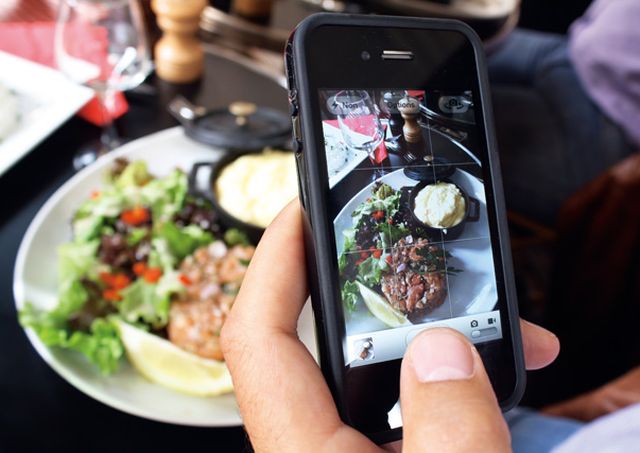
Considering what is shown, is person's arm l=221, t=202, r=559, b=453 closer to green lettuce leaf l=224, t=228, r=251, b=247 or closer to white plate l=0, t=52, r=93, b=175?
green lettuce leaf l=224, t=228, r=251, b=247

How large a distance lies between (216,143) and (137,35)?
0.26m

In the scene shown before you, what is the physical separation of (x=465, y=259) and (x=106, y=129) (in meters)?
0.81

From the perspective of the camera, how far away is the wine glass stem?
1067mm

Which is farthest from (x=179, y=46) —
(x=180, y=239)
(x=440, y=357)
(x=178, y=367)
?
(x=440, y=357)

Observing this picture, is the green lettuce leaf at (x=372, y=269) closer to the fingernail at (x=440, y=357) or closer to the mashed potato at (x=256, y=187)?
the fingernail at (x=440, y=357)

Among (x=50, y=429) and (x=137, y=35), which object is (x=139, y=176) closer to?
(x=137, y=35)

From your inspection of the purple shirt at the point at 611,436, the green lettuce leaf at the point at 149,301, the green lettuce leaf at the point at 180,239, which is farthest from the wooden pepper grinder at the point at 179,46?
the purple shirt at the point at 611,436

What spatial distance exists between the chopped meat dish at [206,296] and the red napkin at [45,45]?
43 centimetres

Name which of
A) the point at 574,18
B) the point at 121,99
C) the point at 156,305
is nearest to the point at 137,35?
the point at 121,99

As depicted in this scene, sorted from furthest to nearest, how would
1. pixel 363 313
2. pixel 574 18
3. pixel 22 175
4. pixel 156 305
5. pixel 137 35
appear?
pixel 574 18
pixel 137 35
pixel 22 175
pixel 156 305
pixel 363 313

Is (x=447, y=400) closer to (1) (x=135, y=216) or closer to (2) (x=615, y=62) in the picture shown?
(1) (x=135, y=216)

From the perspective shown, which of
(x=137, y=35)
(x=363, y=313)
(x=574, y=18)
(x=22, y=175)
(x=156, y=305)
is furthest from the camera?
(x=574, y=18)

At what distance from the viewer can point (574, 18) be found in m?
2.33

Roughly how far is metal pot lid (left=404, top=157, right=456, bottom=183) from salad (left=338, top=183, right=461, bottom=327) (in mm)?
23
